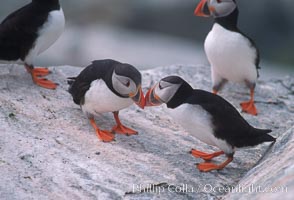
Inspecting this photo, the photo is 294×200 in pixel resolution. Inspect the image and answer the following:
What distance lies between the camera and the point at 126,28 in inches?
617

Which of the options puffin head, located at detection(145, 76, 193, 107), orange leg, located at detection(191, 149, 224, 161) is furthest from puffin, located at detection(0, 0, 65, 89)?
orange leg, located at detection(191, 149, 224, 161)

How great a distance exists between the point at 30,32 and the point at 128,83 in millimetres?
1727

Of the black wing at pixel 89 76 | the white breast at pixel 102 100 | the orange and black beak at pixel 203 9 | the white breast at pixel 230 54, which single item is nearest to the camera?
the white breast at pixel 102 100

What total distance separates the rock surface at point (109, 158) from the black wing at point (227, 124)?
217 millimetres

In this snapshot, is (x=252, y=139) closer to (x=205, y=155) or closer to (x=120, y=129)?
(x=205, y=155)

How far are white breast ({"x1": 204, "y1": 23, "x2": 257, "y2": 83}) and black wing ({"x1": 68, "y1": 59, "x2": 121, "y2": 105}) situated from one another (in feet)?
4.97

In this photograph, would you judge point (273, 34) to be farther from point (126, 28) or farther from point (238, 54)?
point (238, 54)

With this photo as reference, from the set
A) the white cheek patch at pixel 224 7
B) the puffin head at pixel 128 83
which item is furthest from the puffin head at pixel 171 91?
the white cheek patch at pixel 224 7

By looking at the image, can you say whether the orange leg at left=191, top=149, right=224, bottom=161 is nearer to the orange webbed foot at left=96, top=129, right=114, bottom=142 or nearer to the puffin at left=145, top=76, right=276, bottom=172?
the puffin at left=145, top=76, right=276, bottom=172

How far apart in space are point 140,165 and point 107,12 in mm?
11592

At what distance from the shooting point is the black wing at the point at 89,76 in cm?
564

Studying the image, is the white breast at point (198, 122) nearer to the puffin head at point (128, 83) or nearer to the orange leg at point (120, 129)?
the puffin head at point (128, 83)

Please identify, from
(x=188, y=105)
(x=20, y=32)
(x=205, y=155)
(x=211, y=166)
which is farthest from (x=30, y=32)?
(x=211, y=166)

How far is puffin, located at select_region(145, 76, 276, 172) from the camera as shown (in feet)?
16.9
